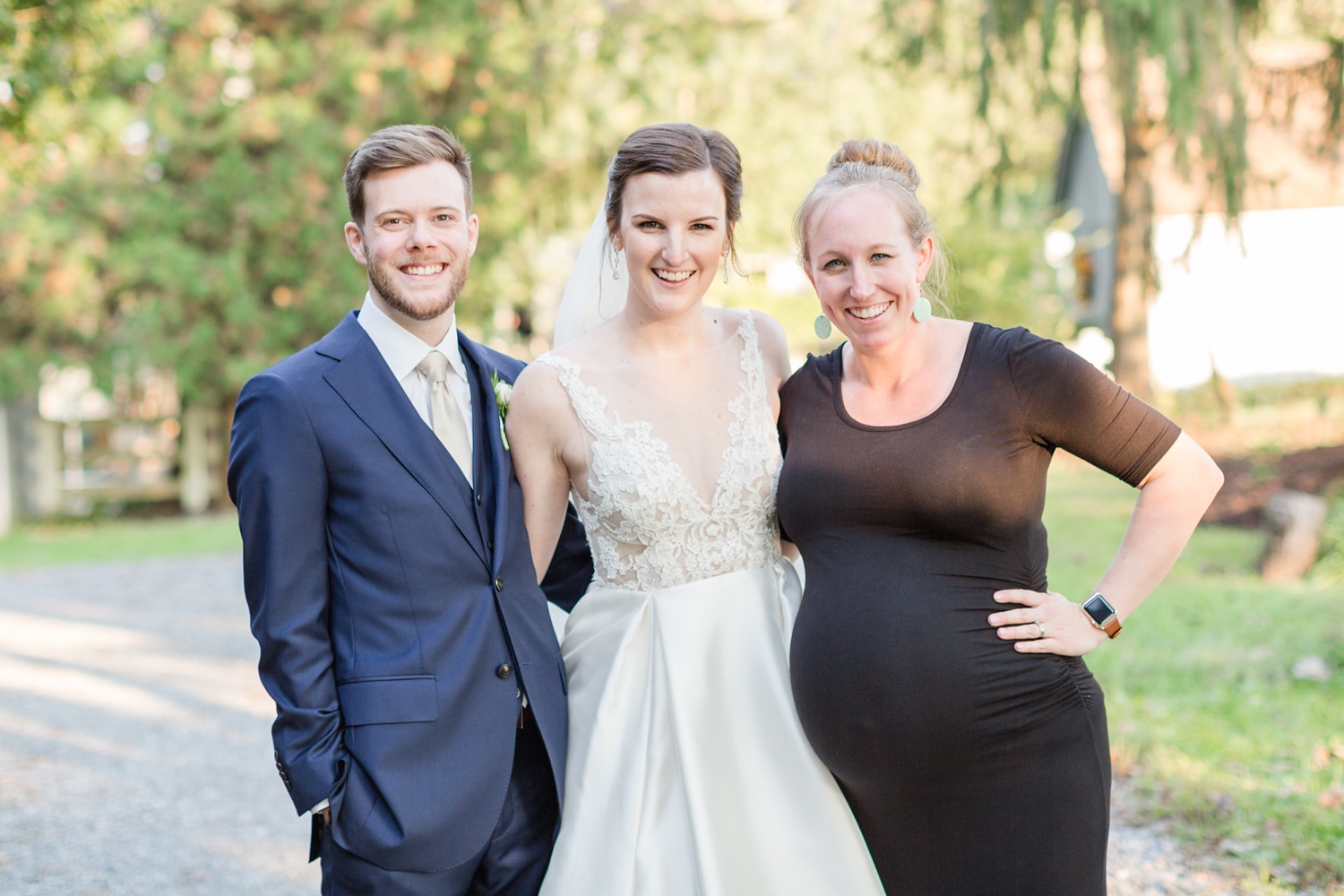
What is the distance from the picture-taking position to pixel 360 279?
1584 cm

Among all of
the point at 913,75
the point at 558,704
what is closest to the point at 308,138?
the point at 913,75

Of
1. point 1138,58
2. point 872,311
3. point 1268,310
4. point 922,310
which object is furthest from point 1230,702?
point 1268,310

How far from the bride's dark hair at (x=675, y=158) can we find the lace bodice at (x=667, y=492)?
492 millimetres

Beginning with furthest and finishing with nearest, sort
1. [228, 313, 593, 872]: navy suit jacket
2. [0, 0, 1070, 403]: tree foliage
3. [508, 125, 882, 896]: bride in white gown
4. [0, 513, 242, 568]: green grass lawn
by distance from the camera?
[0, 0, 1070, 403]: tree foliage → [0, 513, 242, 568]: green grass lawn → [508, 125, 882, 896]: bride in white gown → [228, 313, 593, 872]: navy suit jacket

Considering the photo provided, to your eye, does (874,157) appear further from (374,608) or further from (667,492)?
(374,608)

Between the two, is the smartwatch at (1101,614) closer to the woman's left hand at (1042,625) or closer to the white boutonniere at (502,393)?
the woman's left hand at (1042,625)

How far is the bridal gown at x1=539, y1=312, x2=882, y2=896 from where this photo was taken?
268 cm

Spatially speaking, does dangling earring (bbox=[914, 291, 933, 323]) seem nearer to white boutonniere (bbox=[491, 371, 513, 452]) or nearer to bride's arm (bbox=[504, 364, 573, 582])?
bride's arm (bbox=[504, 364, 573, 582])

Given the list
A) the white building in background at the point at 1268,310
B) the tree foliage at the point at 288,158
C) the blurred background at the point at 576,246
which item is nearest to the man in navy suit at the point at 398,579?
the blurred background at the point at 576,246

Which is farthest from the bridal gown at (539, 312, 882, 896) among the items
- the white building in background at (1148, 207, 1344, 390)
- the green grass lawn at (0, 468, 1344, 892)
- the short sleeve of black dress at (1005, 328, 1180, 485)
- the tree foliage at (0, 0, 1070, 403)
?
the white building in background at (1148, 207, 1344, 390)

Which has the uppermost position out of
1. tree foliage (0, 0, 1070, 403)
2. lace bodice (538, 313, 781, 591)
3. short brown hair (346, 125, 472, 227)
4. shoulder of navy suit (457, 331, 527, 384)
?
tree foliage (0, 0, 1070, 403)

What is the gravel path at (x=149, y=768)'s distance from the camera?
173 inches

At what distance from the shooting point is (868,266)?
8.70ft

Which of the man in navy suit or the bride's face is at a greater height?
the bride's face
